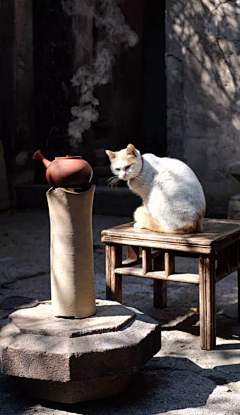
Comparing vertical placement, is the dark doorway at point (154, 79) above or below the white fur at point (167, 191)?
above

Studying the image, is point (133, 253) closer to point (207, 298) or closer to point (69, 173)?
point (207, 298)

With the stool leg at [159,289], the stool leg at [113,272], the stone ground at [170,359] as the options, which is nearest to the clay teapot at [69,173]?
the stone ground at [170,359]

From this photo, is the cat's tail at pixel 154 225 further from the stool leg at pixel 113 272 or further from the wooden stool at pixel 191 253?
the stool leg at pixel 113 272

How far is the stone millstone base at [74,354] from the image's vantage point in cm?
261

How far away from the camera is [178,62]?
7.27 meters

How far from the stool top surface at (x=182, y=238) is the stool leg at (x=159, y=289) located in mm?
437

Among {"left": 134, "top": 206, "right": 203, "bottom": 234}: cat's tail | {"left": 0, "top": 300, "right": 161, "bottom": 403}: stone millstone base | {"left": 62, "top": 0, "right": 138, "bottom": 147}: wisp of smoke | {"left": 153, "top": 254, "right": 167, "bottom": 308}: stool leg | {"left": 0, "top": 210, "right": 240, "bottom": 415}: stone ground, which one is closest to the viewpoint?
{"left": 0, "top": 300, "right": 161, "bottom": 403}: stone millstone base

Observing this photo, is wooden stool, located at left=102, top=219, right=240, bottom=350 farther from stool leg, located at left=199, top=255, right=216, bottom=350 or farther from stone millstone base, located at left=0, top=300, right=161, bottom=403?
stone millstone base, located at left=0, top=300, right=161, bottom=403

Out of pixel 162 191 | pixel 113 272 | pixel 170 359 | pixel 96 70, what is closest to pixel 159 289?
pixel 113 272

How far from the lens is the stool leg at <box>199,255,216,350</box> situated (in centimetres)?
339

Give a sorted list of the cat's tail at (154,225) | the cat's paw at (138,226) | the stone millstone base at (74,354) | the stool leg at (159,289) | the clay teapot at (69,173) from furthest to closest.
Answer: the stool leg at (159,289) → the cat's paw at (138,226) → the cat's tail at (154,225) → the clay teapot at (69,173) → the stone millstone base at (74,354)

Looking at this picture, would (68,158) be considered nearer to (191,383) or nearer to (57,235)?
(57,235)

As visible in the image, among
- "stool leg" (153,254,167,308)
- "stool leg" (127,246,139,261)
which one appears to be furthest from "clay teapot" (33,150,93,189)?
"stool leg" (153,254,167,308)

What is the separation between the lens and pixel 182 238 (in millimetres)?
3475
